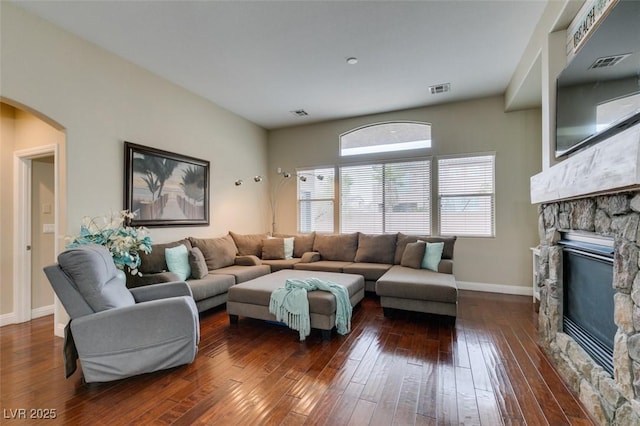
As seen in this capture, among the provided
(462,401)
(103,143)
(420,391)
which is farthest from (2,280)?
(462,401)

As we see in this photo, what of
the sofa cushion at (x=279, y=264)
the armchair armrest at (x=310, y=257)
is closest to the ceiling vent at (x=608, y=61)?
the armchair armrest at (x=310, y=257)

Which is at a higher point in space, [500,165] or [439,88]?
[439,88]

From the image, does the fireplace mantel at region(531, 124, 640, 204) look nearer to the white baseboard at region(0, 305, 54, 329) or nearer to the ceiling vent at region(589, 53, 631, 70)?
the ceiling vent at region(589, 53, 631, 70)

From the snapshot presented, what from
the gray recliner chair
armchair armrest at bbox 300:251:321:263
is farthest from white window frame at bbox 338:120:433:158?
the gray recliner chair

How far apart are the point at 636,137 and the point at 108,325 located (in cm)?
320

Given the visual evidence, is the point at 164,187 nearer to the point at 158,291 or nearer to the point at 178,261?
the point at 178,261

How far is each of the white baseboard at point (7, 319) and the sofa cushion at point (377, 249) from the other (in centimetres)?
444

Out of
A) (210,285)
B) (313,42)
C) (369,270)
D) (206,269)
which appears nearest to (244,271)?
(206,269)

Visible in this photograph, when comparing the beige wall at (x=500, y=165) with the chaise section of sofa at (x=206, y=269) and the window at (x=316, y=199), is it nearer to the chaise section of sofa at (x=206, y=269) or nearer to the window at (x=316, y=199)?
the window at (x=316, y=199)

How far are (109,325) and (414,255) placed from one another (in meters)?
3.51

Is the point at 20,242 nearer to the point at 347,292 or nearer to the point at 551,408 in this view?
the point at 347,292

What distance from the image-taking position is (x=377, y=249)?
4598mm

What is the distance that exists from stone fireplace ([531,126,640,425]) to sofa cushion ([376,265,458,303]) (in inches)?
37.9

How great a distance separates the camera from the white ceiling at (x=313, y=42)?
→ 2.60m
